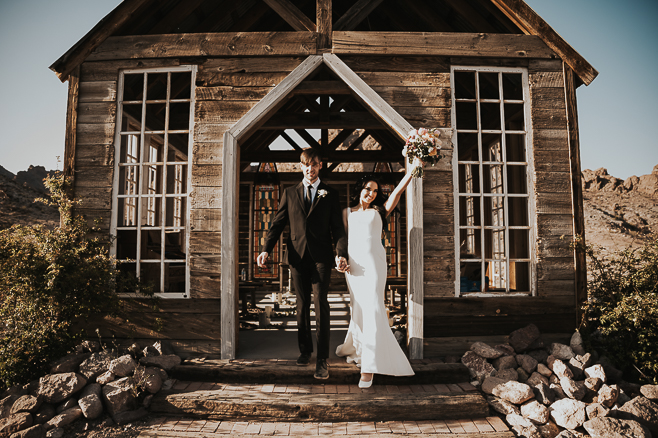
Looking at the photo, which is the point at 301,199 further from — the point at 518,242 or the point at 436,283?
the point at 518,242

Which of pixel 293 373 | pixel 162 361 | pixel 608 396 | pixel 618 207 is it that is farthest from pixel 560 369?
pixel 618 207

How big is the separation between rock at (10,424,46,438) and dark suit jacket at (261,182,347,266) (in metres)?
2.18

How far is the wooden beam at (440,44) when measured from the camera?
4.10m

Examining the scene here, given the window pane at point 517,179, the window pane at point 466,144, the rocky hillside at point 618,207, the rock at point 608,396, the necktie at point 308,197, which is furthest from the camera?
the rocky hillside at point 618,207

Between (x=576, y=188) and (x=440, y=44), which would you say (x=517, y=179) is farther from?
(x=440, y=44)

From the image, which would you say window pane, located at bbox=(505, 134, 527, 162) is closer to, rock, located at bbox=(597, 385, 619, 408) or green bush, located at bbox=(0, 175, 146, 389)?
rock, located at bbox=(597, 385, 619, 408)

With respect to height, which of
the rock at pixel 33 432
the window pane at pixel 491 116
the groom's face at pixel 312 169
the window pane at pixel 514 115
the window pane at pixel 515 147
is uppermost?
the window pane at pixel 491 116

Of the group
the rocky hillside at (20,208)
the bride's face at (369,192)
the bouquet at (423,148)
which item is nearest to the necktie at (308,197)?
the bride's face at (369,192)

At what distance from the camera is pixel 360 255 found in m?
3.41

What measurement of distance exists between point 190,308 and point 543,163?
13.9 ft

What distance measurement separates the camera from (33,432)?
2.80 metres

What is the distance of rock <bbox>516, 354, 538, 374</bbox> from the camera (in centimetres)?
359

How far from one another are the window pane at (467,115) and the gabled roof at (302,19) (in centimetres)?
185

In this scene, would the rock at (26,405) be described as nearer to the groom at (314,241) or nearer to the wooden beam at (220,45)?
the groom at (314,241)
